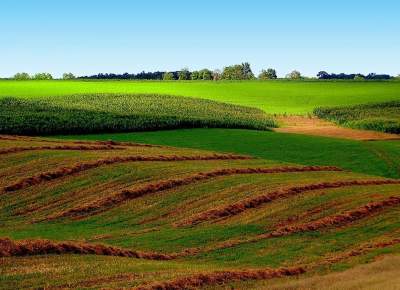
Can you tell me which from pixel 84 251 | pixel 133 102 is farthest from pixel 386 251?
pixel 133 102

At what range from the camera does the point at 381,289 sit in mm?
20375

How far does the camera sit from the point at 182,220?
30.4 metres

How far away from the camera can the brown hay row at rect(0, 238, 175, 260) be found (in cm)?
2244

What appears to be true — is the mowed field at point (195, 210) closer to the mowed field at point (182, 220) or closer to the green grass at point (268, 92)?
the mowed field at point (182, 220)

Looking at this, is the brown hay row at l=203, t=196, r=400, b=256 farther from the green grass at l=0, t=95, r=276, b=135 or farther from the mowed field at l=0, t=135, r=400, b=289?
the green grass at l=0, t=95, r=276, b=135

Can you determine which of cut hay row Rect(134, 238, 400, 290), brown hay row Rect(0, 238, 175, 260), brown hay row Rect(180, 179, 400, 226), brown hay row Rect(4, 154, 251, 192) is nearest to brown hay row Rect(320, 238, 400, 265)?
cut hay row Rect(134, 238, 400, 290)

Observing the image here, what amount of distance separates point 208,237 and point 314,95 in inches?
4084

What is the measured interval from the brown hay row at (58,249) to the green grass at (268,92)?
7872 cm

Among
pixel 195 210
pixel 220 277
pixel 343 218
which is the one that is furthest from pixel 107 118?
pixel 220 277

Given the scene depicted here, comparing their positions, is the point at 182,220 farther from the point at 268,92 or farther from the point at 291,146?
the point at 268,92

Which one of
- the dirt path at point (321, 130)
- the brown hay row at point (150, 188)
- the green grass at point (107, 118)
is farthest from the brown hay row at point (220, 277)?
the dirt path at point (321, 130)

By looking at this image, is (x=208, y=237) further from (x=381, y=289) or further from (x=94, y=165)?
(x=94, y=165)

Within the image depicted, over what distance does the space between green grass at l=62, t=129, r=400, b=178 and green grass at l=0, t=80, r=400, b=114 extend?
40566 mm

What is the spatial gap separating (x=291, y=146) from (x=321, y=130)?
19250mm
